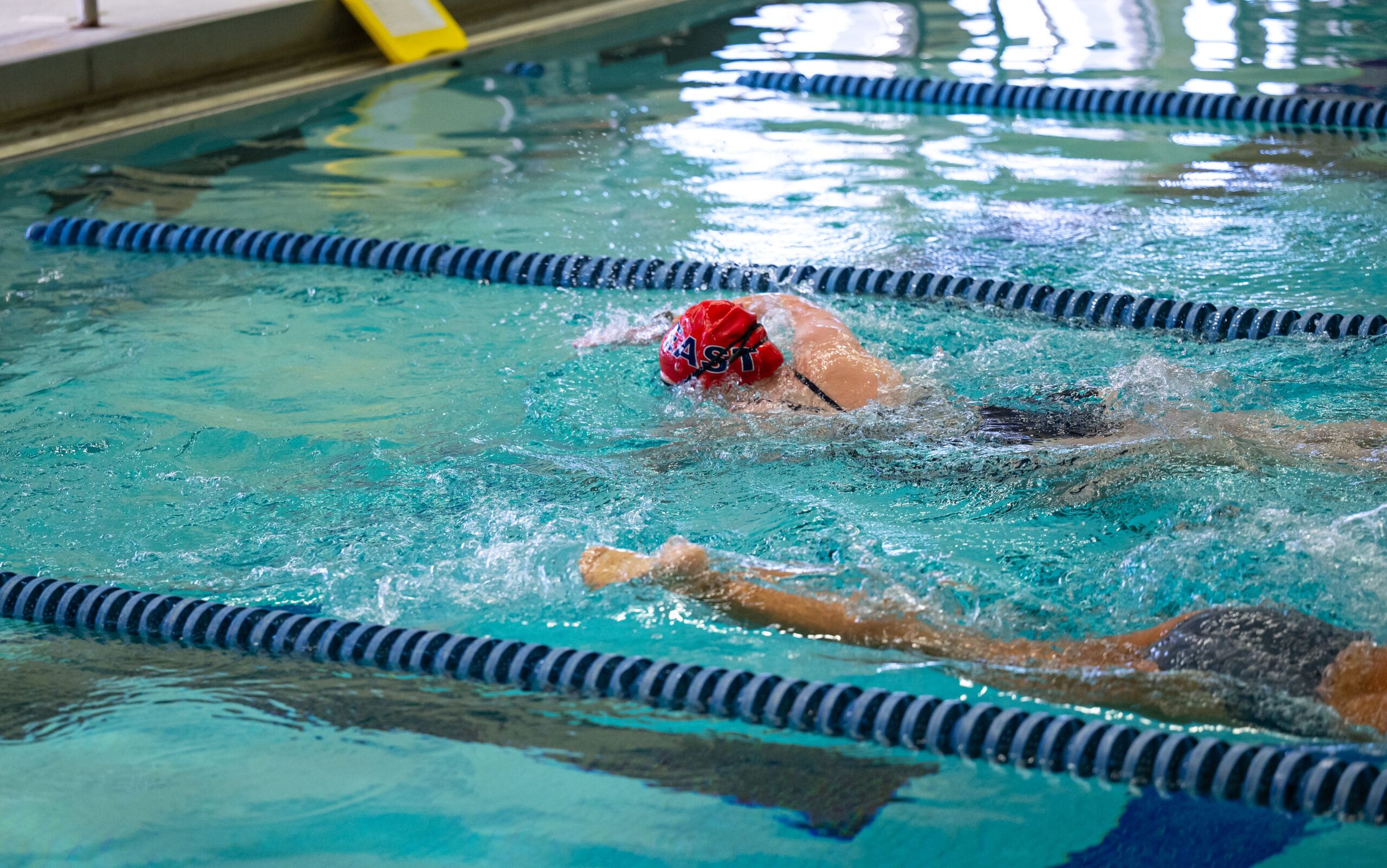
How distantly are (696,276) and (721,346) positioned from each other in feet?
5.36

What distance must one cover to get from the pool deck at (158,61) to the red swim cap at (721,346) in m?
5.12

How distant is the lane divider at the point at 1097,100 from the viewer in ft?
23.4

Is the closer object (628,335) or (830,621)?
(830,621)

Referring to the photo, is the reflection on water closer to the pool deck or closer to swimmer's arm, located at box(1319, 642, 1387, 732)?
swimmer's arm, located at box(1319, 642, 1387, 732)

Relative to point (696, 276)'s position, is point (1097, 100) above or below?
above

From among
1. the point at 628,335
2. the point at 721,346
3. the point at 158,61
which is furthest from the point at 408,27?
the point at 721,346

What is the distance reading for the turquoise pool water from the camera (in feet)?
8.66

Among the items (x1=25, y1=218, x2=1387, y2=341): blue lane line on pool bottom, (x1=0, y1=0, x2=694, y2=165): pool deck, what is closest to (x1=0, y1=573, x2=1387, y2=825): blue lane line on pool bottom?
(x1=25, y1=218, x2=1387, y2=341): blue lane line on pool bottom

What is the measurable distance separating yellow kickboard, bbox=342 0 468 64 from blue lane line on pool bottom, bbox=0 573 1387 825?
21.4 ft

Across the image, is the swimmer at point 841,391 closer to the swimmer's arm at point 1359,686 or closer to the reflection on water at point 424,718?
the swimmer's arm at point 1359,686

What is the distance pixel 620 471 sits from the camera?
4.02m

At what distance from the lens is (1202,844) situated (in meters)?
2.40

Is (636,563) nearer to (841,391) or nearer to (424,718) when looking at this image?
(424,718)

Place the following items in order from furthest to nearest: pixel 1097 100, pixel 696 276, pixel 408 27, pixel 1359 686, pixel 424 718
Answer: pixel 408 27, pixel 1097 100, pixel 696 276, pixel 424 718, pixel 1359 686
